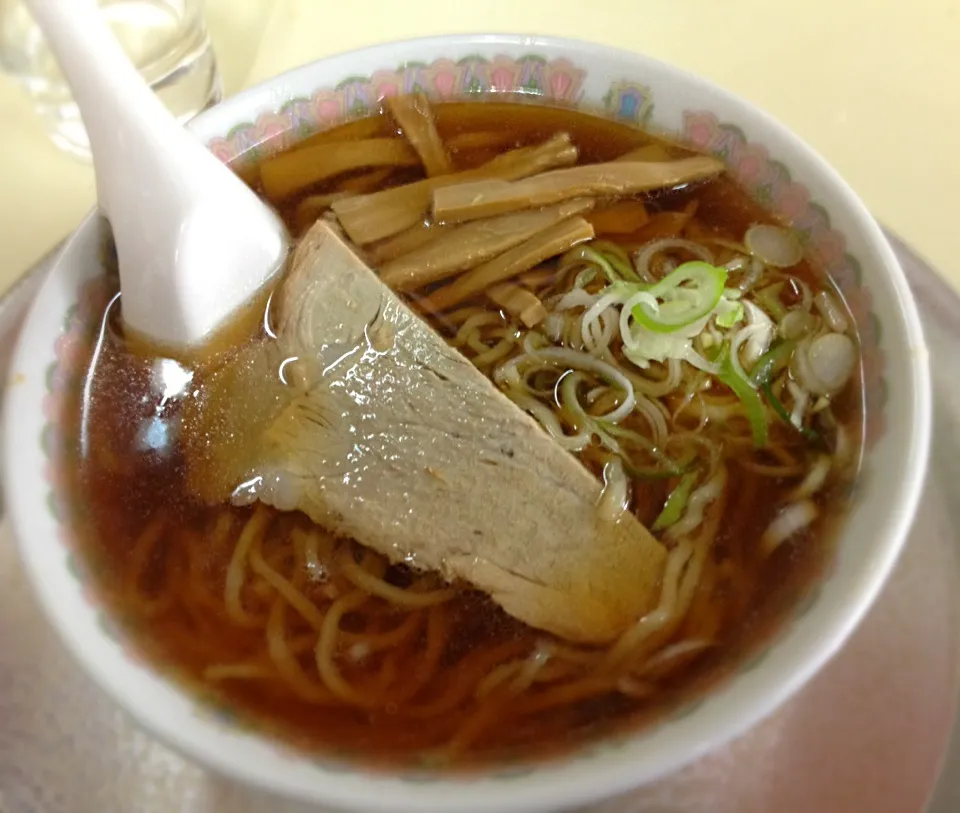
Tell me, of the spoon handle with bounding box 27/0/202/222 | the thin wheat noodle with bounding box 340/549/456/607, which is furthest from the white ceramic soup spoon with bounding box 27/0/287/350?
the thin wheat noodle with bounding box 340/549/456/607

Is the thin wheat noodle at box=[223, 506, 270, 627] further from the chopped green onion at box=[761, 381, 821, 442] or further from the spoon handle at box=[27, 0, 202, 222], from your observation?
the chopped green onion at box=[761, 381, 821, 442]

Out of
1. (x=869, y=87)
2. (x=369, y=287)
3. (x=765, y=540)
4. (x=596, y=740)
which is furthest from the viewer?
(x=869, y=87)

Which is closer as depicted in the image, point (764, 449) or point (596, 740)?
point (596, 740)

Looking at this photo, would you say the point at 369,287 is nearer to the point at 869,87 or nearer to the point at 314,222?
the point at 314,222

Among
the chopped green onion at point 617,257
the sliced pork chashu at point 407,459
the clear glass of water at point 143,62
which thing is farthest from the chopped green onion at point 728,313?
the clear glass of water at point 143,62

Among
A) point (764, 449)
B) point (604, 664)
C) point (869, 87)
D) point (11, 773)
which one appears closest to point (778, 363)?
point (764, 449)

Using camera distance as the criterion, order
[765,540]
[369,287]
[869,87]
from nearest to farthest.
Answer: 1. [765,540]
2. [369,287]
3. [869,87]

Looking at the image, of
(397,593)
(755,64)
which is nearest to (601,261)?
(397,593)
